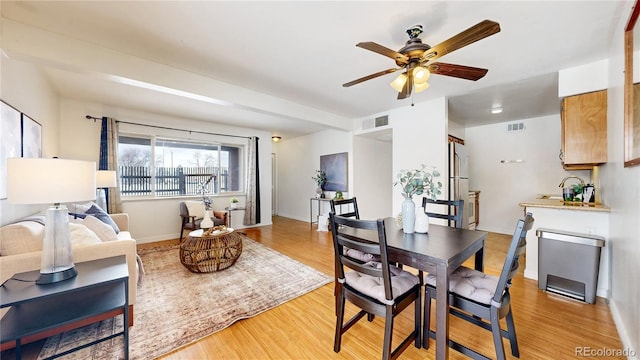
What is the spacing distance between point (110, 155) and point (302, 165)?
4.14m

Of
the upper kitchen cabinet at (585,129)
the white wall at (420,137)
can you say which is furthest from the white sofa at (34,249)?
the upper kitchen cabinet at (585,129)

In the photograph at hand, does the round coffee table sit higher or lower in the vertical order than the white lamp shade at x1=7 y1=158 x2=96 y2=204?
lower

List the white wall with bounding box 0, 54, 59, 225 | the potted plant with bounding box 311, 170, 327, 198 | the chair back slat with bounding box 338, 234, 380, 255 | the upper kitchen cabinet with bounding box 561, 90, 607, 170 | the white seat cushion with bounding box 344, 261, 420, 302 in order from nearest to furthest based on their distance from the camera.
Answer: the chair back slat with bounding box 338, 234, 380, 255
the white seat cushion with bounding box 344, 261, 420, 302
the white wall with bounding box 0, 54, 59, 225
the upper kitchen cabinet with bounding box 561, 90, 607, 170
the potted plant with bounding box 311, 170, 327, 198

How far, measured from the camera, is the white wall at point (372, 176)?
17.7 feet

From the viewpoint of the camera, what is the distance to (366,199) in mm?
5562

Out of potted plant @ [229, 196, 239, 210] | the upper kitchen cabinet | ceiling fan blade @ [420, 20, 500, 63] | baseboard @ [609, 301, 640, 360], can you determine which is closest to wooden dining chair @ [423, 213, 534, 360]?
baseboard @ [609, 301, 640, 360]

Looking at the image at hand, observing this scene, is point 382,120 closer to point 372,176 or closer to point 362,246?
point 372,176

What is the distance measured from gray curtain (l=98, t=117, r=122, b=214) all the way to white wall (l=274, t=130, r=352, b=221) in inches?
157

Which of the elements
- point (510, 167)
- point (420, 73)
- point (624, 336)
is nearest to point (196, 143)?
point (420, 73)

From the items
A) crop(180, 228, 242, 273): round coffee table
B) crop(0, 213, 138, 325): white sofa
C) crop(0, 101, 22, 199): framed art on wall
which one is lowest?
crop(180, 228, 242, 273): round coffee table

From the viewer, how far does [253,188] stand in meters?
5.73

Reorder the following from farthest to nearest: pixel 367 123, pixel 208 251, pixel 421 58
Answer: pixel 367 123, pixel 208 251, pixel 421 58

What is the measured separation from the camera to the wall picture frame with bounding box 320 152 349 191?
5504 mm

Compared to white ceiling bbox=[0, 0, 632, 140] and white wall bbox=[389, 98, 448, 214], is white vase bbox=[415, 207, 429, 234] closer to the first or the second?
white ceiling bbox=[0, 0, 632, 140]
